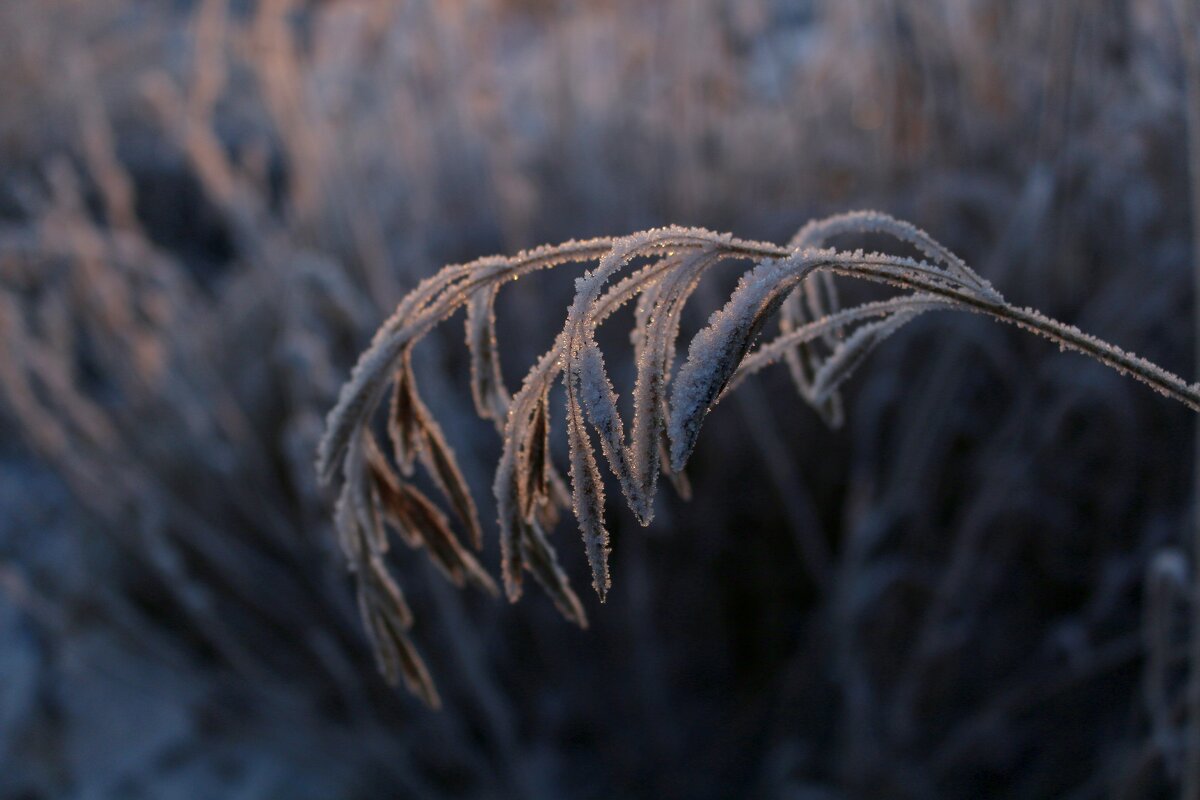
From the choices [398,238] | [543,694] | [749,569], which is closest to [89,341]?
[398,238]

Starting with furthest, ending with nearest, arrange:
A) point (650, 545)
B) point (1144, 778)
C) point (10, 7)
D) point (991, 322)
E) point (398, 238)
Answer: point (10, 7), point (398, 238), point (650, 545), point (991, 322), point (1144, 778)

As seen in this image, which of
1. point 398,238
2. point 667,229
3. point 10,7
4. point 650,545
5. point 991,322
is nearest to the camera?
point 667,229

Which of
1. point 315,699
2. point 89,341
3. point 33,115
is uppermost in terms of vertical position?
point 33,115

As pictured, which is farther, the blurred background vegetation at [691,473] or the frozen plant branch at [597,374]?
the blurred background vegetation at [691,473]

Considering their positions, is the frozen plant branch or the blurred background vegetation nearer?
the frozen plant branch

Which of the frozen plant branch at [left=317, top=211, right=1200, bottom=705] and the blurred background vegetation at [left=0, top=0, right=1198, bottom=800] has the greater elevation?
the blurred background vegetation at [left=0, top=0, right=1198, bottom=800]

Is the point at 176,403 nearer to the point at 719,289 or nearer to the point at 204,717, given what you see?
the point at 204,717

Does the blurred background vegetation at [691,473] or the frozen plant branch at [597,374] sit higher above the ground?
the blurred background vegetation at [691,473]

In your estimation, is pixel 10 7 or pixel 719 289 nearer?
pixel 719 289
